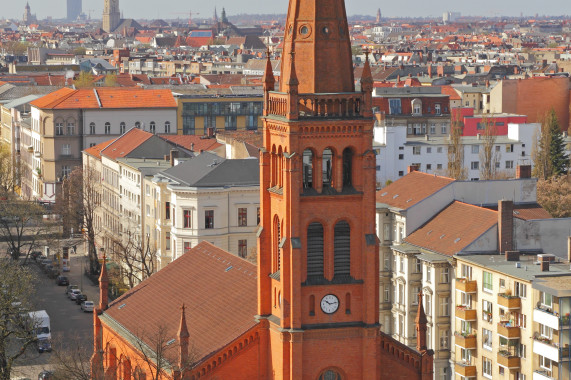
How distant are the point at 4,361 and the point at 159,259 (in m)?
39.0

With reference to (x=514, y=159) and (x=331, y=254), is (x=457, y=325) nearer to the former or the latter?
(x=331, y=254)

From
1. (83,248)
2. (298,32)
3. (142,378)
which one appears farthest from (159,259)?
(298,32)

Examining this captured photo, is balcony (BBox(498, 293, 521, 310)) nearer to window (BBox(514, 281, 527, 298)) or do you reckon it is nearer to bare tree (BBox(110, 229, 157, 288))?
window (BBox(514, 281, 527, 298))

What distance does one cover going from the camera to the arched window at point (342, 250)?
6950 centimetres

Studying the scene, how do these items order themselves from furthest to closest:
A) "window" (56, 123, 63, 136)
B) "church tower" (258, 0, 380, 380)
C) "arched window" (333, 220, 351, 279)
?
"window" (56, 123, 63, 136) → "arched window" (333, 220, 351, 279) → "church tower" (258, 0, 380, 380)

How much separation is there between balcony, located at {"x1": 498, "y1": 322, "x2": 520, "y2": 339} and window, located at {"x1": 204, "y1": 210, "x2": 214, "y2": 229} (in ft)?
113

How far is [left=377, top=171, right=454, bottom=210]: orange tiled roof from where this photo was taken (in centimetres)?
11481

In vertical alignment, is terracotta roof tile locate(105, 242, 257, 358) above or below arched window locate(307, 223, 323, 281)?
→ below

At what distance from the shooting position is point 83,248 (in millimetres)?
156750

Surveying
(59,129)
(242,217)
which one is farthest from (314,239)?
(59,129)

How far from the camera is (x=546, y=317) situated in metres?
92.8

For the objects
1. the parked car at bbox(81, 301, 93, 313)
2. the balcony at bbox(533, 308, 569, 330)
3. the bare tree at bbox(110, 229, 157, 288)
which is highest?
the balcony at bbox(533, 308, 569, 330)

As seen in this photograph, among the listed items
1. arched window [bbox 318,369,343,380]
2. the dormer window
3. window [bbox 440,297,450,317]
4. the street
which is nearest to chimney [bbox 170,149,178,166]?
the street

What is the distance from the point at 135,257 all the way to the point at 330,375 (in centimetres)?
5962
